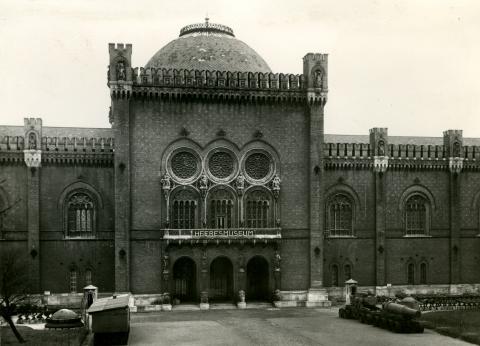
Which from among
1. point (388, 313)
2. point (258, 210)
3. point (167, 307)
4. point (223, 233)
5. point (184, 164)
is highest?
point (184, 164)

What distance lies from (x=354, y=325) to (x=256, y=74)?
2104 centimetres

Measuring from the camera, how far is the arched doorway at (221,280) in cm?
5128

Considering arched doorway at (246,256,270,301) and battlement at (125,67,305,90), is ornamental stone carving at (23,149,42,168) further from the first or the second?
arched doorway at (246,256,270,301)

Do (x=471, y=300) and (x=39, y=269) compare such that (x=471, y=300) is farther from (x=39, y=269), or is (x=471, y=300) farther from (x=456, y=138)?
(x=39, y=269)

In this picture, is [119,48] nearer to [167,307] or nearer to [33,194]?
[33,194]

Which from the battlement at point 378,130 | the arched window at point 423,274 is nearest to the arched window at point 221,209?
the battlement at point 378,130

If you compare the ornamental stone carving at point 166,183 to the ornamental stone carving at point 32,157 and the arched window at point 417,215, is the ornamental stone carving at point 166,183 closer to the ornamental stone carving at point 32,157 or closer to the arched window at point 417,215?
the ornamental stone carving at point 32,157

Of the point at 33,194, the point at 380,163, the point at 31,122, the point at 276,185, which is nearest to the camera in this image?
the point at 33,194

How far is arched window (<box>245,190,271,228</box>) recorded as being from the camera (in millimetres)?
51500

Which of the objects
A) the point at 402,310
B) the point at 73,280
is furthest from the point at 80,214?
the point at 402,310

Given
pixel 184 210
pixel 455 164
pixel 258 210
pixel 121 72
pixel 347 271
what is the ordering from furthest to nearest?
1. pixel 455 164
2. pixel 347 271
3. pixel 258 210
4. pixel 184 210
5. pixel 121 72

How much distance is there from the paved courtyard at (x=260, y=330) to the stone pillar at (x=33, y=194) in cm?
904

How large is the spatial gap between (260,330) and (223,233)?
12.3 m

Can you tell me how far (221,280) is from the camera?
51.8 metres
